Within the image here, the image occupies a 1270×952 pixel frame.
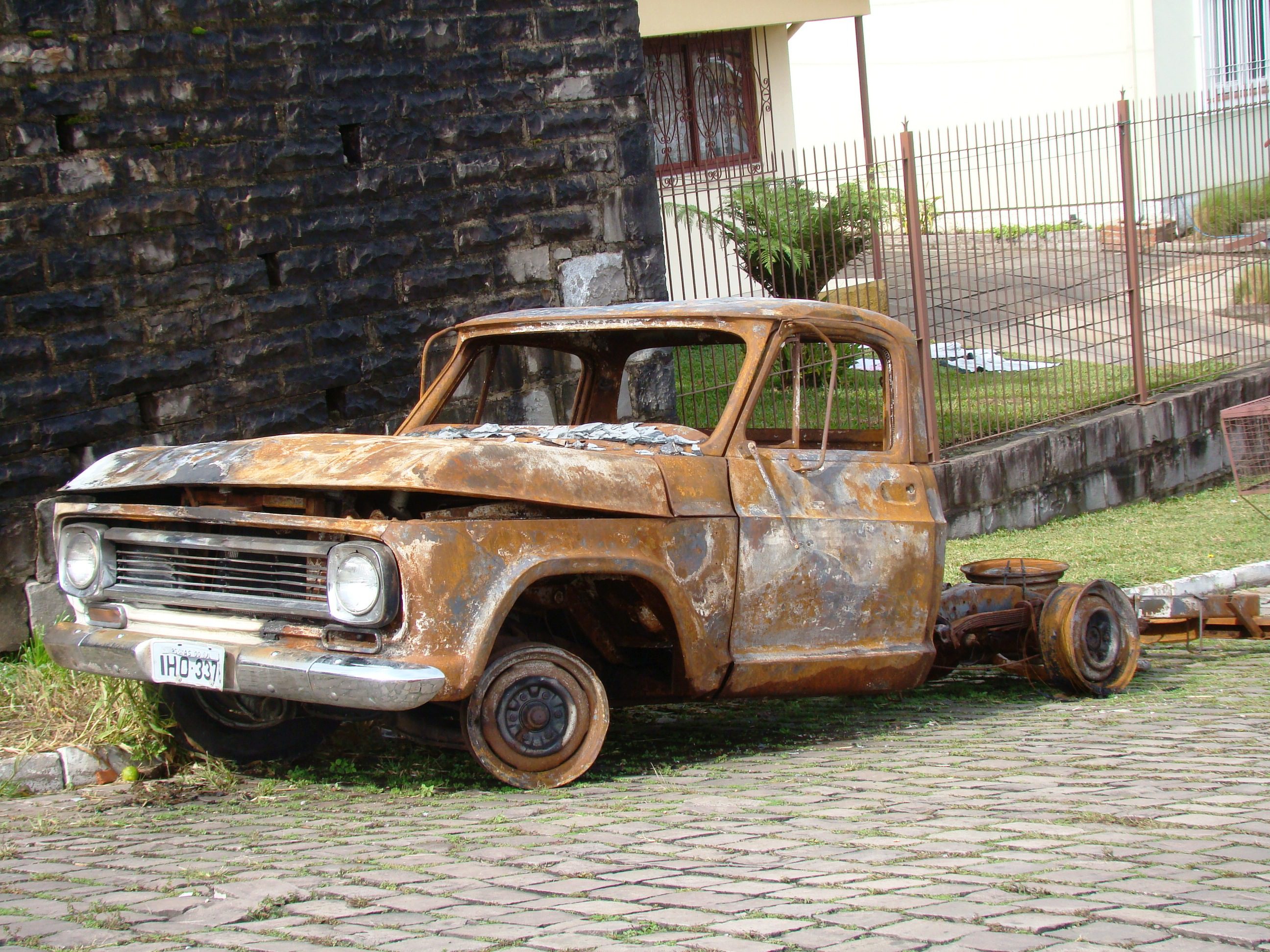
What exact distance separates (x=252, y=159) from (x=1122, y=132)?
8.14 meters

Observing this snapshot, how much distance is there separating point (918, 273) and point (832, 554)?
6.03 m

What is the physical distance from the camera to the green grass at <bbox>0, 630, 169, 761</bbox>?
5723mm

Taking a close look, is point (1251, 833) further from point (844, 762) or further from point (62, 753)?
point (62, 753)

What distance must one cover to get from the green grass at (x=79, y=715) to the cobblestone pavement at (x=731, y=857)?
0.36 metres

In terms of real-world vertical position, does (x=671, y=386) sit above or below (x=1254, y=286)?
below

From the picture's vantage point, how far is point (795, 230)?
1267 centimetres

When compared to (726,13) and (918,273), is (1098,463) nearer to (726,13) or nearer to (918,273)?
(918,273)

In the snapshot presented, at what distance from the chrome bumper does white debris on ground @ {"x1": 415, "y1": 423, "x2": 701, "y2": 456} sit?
44.2 inches

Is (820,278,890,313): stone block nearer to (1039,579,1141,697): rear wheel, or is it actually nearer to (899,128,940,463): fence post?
(899,128,940,463): fence post

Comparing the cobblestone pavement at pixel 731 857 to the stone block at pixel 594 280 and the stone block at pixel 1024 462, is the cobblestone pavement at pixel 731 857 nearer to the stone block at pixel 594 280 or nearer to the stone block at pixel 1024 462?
the stone block at pixel 594 280

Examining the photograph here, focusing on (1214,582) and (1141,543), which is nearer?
(1214,582)

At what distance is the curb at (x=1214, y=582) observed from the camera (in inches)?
347

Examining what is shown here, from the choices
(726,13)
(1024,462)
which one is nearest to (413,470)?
(1024,462)

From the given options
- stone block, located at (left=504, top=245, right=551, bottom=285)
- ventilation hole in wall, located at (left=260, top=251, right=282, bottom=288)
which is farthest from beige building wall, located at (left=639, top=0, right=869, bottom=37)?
ventilation hole in wall, located at (left=260, top=251, right=282, bottom=288)
